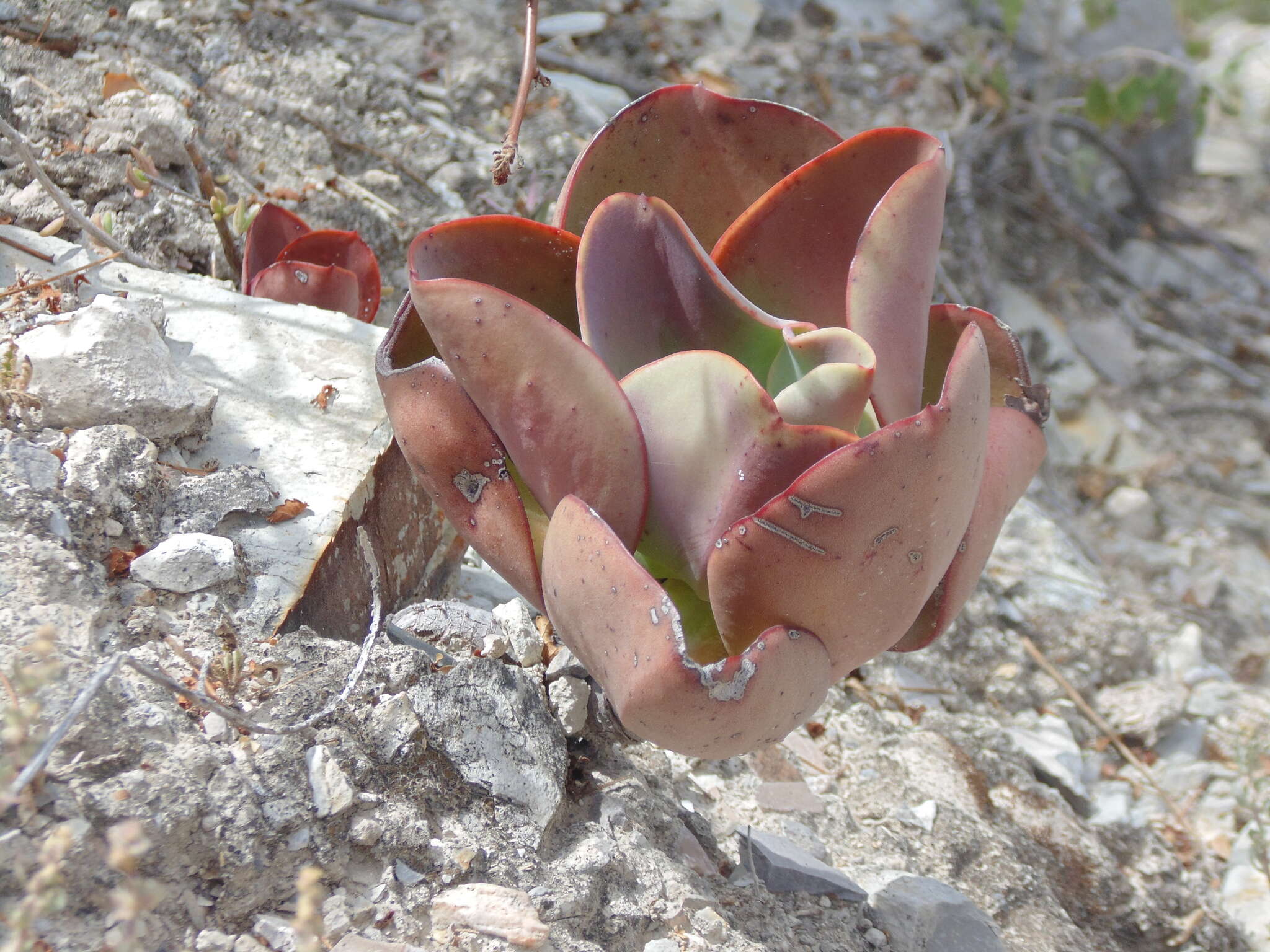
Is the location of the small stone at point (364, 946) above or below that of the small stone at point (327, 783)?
below

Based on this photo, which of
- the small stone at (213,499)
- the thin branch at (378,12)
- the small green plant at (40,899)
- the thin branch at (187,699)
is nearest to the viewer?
the small green plant at (40,899)

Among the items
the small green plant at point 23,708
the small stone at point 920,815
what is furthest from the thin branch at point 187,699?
the small stone at point 920,815

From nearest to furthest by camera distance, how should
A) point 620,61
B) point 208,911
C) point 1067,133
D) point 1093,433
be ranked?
point 208,911 < point 620,61 < point 1093,433 < point 1067,133

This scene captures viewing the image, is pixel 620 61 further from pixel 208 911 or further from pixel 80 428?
pixel 208 911

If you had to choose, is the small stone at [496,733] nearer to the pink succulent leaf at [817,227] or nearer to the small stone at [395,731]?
the small stone at [395,731]

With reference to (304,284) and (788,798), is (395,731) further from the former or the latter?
(304,284)

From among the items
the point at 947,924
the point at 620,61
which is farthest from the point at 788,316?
the point at 620,61
